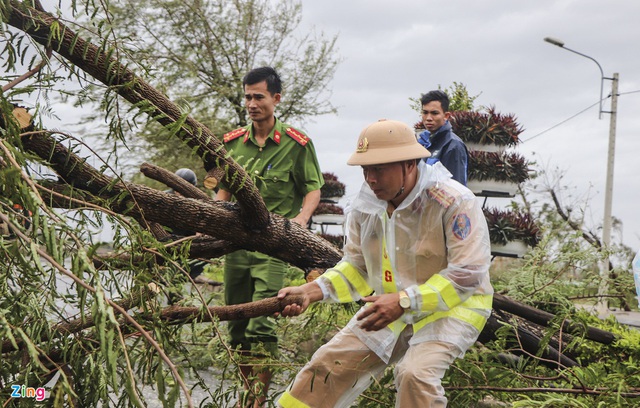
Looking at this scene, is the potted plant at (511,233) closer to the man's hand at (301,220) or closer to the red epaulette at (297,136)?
the red epaulette at (297,136)

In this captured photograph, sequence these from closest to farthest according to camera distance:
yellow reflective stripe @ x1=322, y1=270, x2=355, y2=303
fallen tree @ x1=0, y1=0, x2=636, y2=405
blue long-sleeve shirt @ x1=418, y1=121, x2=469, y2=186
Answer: fallen tree @ x1=0, y1=0, x2=636, y2=405 < yellow reflective stripe @ x1=322, y1=270, x2=355, y2=303 < blue long-sleeve shirt @ x1=418, y1=121, x2=469, y2=186

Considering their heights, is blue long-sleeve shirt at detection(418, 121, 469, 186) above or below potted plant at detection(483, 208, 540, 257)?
above

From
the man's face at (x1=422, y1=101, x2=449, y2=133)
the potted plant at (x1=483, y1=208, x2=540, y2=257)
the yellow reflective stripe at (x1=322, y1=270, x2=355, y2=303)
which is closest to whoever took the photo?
the yellow reflective stripe at (x1=322, y1=270, x2=355, y2=303)

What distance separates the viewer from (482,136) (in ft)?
30.0

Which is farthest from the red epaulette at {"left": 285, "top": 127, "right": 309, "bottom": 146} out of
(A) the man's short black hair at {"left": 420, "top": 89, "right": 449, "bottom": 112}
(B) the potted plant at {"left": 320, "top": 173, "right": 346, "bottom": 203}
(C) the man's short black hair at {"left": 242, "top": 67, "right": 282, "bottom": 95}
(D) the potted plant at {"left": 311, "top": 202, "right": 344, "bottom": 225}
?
(B) the potted plant at {"left": 320, "top": 173, "right": 346, "bottom": 203}

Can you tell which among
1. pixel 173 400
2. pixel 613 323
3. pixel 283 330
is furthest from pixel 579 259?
pixel 173 400

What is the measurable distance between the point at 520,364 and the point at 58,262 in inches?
109

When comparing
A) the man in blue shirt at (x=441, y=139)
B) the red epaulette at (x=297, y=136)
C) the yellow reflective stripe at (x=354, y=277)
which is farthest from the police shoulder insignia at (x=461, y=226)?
the man in blue shirt at (x=441, y=139)

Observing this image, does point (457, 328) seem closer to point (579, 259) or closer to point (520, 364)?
point (520, 364)

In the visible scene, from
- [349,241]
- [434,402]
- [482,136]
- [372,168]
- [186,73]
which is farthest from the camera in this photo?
[186,73]

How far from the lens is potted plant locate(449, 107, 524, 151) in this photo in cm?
911

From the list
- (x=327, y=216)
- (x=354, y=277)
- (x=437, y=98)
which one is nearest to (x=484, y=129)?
(x=437, y=98)

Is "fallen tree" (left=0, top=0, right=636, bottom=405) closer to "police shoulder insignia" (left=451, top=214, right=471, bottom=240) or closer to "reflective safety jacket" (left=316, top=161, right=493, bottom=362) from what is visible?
"reflective safety jacket" (left=316, top=161, right=493, bottom=362)

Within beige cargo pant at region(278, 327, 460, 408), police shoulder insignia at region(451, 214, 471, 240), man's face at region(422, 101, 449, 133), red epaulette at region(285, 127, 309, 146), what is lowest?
beige cargo pant at region(278, 327, 460, 408)
